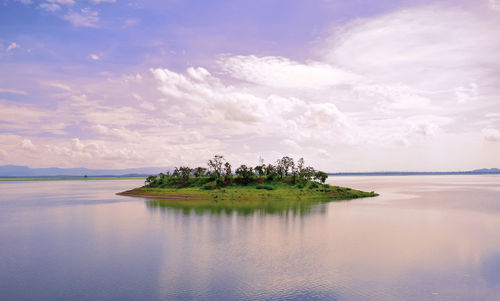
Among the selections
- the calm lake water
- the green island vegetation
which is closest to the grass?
the green island vegetation

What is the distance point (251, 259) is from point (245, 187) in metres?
87.0

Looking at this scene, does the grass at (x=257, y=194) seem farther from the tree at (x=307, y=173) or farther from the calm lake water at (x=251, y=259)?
the calm lake water at (x=251, y=259)

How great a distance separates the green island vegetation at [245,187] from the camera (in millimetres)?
115812

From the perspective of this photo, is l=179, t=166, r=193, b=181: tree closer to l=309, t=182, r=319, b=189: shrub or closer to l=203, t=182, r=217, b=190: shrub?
l=203, t=182, r=217, b=190: shrub

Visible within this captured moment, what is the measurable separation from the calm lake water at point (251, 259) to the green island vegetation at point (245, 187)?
44.3 meters

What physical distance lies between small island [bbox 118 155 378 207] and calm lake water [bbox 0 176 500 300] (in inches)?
1791

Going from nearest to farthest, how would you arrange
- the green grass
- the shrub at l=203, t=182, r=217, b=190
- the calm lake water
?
the calm lake water, the green grass, the shrub at l=203, t=182, r=217, b=190

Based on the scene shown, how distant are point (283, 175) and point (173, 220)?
73327 millimetres

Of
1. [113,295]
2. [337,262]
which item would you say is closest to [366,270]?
[337,262]

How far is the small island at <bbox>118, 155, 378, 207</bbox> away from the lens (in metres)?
116

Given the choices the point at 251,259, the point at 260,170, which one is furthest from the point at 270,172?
the point at 251,259

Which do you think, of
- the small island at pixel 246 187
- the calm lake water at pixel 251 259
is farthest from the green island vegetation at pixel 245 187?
the calm lake water at pixel 251 259

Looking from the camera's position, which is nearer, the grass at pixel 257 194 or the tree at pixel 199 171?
the grass at pixel 257 194

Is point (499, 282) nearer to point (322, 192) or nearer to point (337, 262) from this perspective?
point (337, 262)
